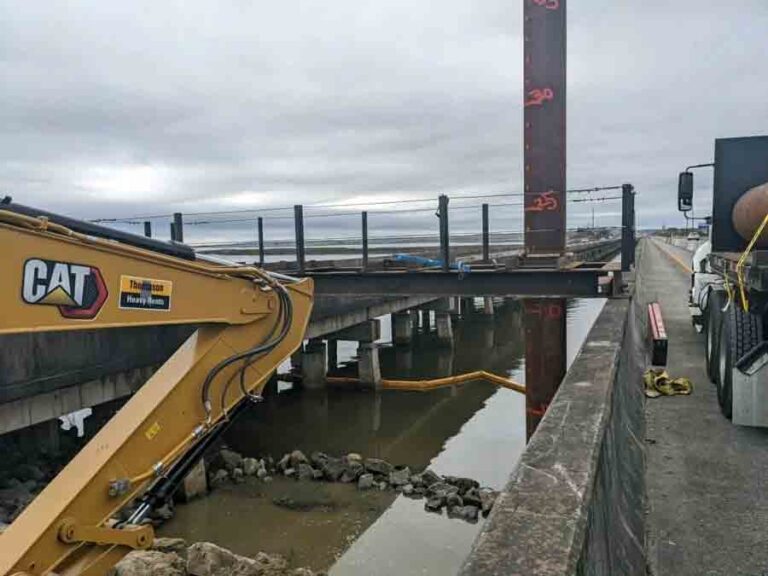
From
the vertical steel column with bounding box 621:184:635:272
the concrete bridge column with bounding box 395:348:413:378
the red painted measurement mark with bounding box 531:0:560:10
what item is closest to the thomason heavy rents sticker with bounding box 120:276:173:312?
the red painted measurement mark with bounding box 531:0:560:10

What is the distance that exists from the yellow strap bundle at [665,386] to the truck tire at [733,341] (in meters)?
0.90

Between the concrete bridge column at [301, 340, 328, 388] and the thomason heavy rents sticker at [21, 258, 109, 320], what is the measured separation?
48.5 ft

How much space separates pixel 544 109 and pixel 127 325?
20.9 feet

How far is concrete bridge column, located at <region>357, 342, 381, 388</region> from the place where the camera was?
1816 centimetres

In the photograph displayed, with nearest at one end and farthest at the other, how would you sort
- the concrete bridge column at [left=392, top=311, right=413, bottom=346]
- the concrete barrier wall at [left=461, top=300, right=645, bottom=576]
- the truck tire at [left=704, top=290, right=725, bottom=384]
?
the concrete barrier wall at [left=461, top=300, right=645, bottom=576], the truck tire at [left=704, top=290, right=725, bottom=384], the concrete bridge column at [left=392, top=311, right=413, bottom=346]

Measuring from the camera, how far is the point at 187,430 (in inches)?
167

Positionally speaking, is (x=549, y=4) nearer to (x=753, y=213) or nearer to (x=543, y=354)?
(x=753, y=213)

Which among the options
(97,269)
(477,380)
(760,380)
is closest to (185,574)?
(97,269)

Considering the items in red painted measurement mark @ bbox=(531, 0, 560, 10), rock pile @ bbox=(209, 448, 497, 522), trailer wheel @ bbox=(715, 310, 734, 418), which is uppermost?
red painted measurement mark @ bbox=(531, 0, 560, 10)

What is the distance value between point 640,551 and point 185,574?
16.6ft

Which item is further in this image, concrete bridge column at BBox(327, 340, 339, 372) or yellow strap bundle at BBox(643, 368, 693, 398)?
concrete bridge column at BBox(327, 340, 339, 372)

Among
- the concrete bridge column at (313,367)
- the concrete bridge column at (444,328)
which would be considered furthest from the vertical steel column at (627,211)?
the concrete bridge column at (444,328)

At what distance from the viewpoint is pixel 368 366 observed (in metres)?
18.2

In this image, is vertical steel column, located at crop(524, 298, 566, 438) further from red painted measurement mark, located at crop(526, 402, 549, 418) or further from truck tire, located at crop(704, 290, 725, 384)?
truck tire, located at crop(704, 290, 725, 384)
